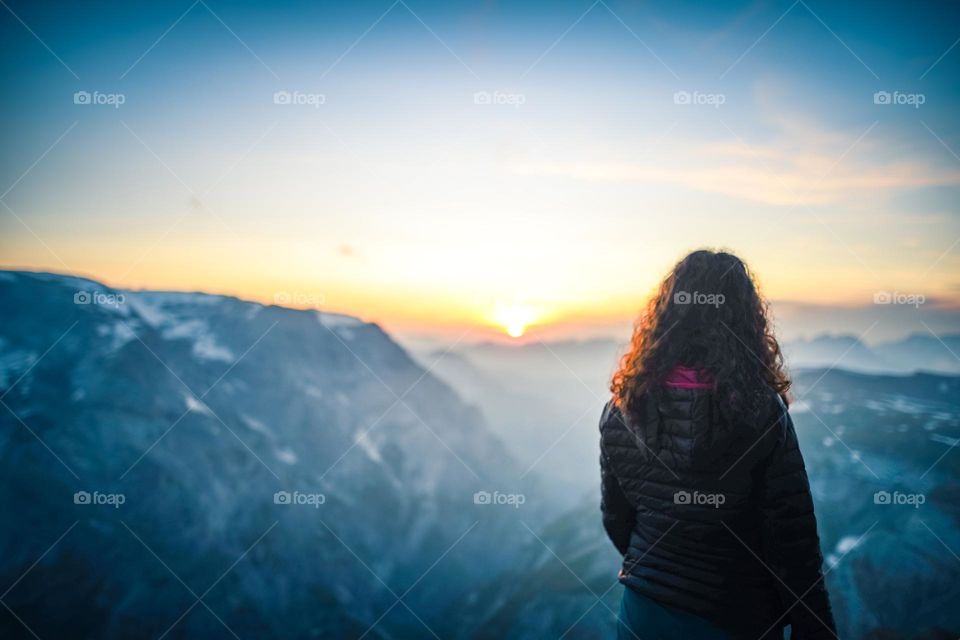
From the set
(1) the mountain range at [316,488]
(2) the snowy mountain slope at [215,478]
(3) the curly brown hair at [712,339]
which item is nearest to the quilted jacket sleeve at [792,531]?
(3) the curly brown hair at [712,339]

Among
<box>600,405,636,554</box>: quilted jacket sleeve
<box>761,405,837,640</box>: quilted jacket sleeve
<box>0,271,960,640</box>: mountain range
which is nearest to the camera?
<box>761,405,837,640</box>: quilted jacket sleeve

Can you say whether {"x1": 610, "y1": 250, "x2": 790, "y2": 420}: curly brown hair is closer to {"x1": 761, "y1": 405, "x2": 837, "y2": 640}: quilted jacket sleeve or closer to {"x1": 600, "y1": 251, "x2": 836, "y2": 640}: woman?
{"x1": 600, "y1": 251, "x2": 836, "y2": 640}: woman

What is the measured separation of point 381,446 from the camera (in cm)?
952

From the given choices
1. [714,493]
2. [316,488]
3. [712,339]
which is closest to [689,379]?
[712,339]

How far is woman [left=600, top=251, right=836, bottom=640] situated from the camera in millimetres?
1687

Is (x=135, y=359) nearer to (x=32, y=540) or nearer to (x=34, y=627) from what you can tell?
(x=32, y=540)

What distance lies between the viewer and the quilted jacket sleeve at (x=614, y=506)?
2025 millimetres

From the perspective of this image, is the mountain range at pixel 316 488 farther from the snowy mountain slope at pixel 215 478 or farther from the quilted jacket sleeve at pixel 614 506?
the quilted jacket sleeve at pixel 614 506

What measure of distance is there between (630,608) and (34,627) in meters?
6.73

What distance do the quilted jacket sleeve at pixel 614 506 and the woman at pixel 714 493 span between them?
0.46 ft

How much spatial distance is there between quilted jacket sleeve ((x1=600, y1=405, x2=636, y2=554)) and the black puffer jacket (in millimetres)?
244

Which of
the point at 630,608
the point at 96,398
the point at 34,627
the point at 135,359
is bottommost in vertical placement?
the point at 34,627

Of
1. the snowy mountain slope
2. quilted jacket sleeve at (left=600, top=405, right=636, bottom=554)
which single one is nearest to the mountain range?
the snowy mountain slope

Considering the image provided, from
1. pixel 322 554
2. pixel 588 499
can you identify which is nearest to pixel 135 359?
pixel 322 554
